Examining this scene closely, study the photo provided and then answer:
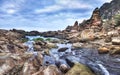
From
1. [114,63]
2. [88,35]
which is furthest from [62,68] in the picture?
[88,35]

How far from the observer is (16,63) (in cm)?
2906

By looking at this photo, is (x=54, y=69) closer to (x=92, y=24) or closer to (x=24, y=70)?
(x=24, y=70)

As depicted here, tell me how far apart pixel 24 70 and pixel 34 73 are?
1.57 metres

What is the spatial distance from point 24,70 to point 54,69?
10.7ft

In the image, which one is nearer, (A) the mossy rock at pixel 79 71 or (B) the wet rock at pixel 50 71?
(B) the wet rock at pixel 50 71

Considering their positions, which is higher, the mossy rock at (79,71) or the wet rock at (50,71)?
the wet rock at (50,71)

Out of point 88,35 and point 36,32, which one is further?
point 36,32

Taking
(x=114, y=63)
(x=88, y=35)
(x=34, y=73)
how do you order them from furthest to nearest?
(x=88, y=35)
(x=114, y=63)
(x=34, y=73)

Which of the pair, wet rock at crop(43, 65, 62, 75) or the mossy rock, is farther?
the mossy rock

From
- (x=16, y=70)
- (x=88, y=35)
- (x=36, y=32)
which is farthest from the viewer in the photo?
(x=36, y=32)

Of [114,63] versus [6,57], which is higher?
[6,57]

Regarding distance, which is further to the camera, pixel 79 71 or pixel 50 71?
pixel 79 71

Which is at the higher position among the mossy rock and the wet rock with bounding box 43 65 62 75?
the wet rock with bounding box 43 65 62 75

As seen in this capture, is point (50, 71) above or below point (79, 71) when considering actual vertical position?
above
